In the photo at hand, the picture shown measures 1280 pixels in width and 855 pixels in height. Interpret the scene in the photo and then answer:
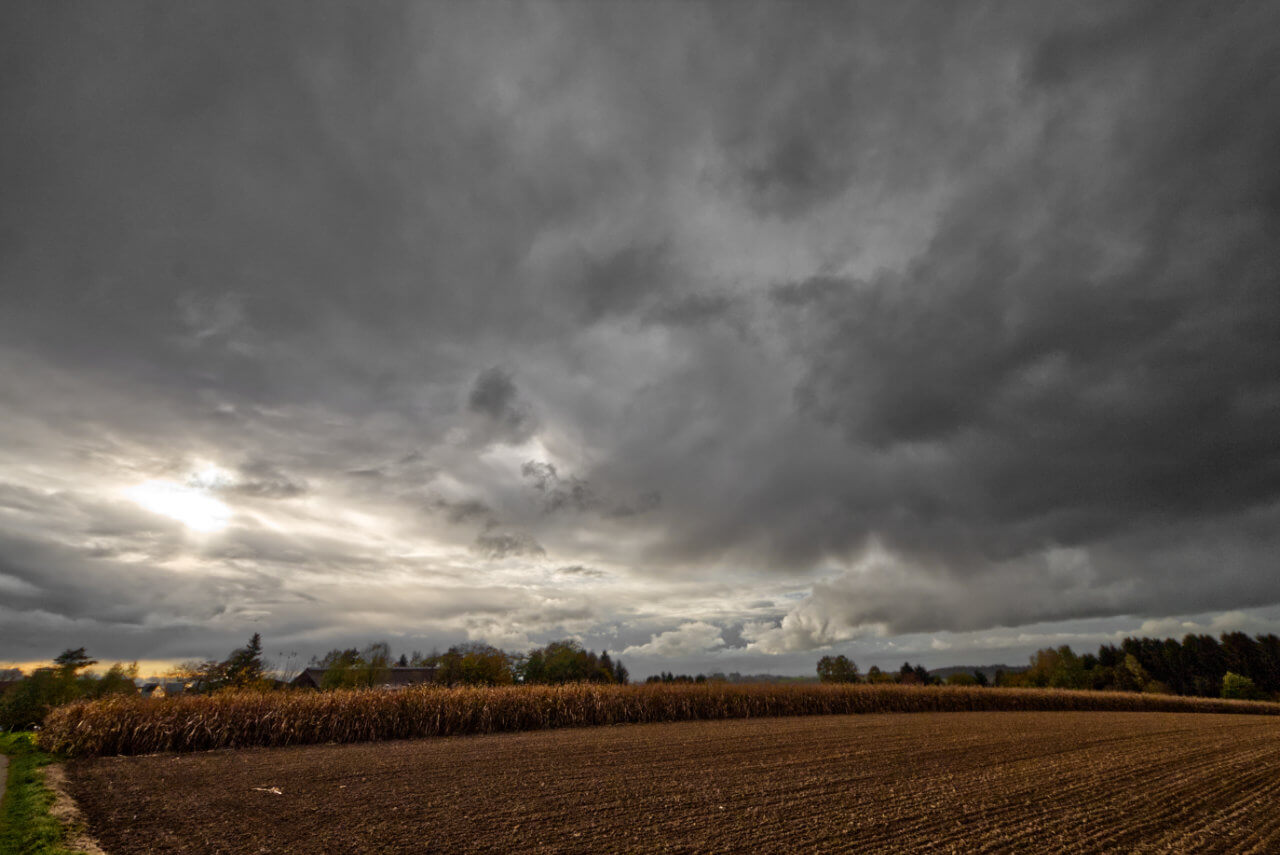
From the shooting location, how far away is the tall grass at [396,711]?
20.4 m

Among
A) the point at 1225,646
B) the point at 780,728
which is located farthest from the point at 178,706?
the point at 1225,646

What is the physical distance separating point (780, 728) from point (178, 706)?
24.5m

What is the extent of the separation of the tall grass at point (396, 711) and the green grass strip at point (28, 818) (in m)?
2.83

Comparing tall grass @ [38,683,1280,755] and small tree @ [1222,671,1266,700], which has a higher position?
tall grass @ [38,683,1280,755]

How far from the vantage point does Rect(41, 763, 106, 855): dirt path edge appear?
8914 mm

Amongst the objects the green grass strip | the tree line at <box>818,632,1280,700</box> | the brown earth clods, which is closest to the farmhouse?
the tree line at <box>818,632,1280,700</box>

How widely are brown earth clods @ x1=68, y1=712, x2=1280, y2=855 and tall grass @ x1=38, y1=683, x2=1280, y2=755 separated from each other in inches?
67.4

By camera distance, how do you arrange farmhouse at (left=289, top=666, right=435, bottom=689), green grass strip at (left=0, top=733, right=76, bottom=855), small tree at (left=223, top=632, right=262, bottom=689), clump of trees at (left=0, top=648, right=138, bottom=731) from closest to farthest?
green grass strip at (left=0, top=733, right=76, bottom=855) < clump of trees at (left=0, top=648, right=138, bottom=731) < small tree at (left=223, top=632, right=262, bottom=689) < farmhouse at (left=289, top=666, right=435, bottom=689)

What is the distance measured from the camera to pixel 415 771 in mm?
15383

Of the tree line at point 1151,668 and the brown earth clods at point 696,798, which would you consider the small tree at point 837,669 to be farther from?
the brown earth clods at point 696,798

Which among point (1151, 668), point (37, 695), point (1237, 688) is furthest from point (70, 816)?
point (1151, 668)

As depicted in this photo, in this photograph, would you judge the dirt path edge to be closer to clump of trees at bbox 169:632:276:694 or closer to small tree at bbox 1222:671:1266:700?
clump of trees at bbox 169:632:276:694

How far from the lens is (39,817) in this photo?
1045cm

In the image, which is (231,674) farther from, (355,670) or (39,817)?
(39,817)
